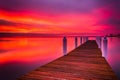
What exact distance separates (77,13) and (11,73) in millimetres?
12205

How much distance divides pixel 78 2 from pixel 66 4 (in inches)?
50.2

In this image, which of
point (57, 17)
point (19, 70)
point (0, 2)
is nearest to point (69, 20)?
point (57, 17)

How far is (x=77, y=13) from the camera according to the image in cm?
1617

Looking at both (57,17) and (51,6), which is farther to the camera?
(57,17)

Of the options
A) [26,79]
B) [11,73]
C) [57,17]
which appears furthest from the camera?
[57,17]

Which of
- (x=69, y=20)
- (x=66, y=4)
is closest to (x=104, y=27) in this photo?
(x=69, y=20)

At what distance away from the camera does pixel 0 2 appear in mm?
14688

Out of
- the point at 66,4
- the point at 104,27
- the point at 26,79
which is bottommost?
the point at 26,79

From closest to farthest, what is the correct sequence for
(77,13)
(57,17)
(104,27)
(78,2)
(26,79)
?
(26,79), (78,2), (77,13), (57,17), (104,27)

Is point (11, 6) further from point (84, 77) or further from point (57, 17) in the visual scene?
point (84, 77)

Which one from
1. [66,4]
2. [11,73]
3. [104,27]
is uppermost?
[66,4]

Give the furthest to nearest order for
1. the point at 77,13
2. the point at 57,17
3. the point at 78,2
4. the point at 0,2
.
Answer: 1. the point at 57,17
2. the point at 77,13
3. the point at 0,2
4. the point at 78,2

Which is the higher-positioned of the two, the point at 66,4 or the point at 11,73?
the point at 66,4

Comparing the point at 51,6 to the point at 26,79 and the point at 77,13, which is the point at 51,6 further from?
the point at 26,79
